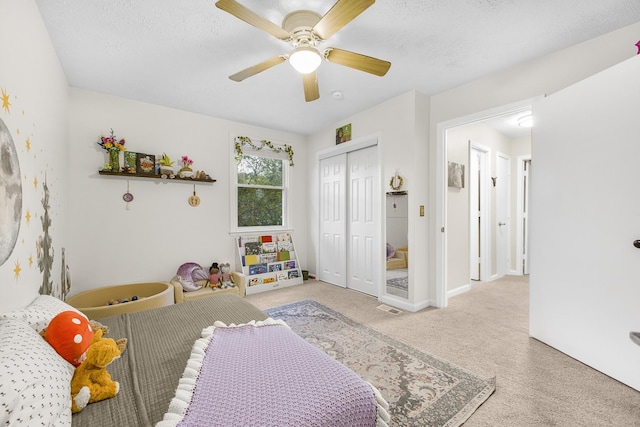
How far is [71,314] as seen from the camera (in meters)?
1.16

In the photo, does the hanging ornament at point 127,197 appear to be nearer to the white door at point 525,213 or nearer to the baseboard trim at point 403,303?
the baseboard trim at point 403,303

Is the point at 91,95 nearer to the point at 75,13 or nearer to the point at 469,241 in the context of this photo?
the point at 75,13

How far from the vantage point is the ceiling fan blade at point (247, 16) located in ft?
4.56

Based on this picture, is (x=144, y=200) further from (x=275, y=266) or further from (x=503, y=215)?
(x=503, y=215)

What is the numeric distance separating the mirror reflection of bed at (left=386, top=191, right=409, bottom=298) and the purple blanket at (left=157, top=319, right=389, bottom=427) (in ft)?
7.27

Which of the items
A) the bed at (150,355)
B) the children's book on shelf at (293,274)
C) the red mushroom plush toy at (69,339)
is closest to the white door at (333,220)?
the children's book on shelf at (293,274)

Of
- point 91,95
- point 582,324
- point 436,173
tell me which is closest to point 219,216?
point 91,95

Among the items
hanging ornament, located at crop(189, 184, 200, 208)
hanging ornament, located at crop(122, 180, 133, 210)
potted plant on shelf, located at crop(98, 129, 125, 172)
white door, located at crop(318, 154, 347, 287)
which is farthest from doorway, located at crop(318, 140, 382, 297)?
potted plant on shelf, located at crop(98, 129, 125, 172)

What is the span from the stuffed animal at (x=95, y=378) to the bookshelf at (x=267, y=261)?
2.78 m

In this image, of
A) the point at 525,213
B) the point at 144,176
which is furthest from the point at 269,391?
the point at 525,213

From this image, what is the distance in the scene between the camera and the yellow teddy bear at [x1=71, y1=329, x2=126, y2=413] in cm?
92

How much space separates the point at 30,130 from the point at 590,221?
12.3ft

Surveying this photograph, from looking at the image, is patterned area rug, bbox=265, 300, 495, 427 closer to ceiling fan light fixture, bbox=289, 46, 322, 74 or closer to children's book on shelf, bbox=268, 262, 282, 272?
children's book on shelf, bbox=268, 262, 282, 272

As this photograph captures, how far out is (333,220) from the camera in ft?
13.7
